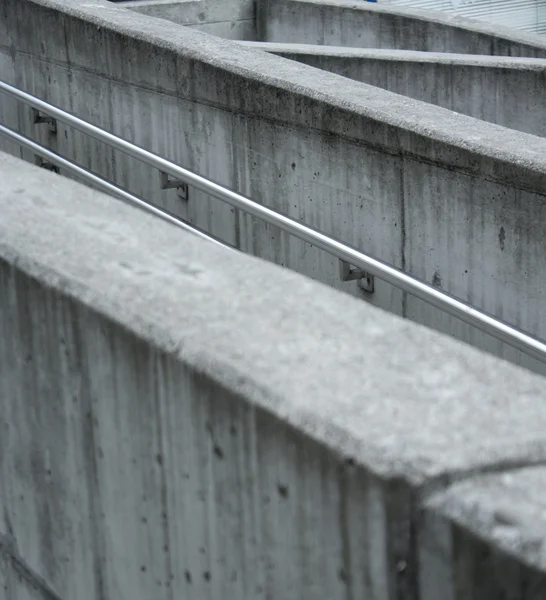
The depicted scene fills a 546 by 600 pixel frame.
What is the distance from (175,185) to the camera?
20.5ft

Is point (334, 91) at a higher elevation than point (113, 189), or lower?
higher

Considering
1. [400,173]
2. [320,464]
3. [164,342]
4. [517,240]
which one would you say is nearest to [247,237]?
[400,173]

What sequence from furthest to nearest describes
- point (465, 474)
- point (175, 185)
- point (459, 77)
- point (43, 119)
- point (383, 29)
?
point (383, 29)
point (459, 77)
point (43, 119)
point (175, 185)
point (465, 474)

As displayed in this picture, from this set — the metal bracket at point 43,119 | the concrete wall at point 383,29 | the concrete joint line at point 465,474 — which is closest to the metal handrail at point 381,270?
the concrete joint line at point 465,474

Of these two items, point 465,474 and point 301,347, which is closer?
point 465,474

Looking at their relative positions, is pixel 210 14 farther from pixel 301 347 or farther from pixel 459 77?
pixel 301 347

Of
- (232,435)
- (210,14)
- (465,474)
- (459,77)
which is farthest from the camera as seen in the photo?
(210,14)

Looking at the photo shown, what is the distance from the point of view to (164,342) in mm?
2389

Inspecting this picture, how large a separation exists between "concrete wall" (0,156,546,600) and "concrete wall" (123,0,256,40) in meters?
9.05

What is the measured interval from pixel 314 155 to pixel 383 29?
21.1 ft

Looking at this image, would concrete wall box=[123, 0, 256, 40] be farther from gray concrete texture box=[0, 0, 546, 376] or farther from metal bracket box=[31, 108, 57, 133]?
metal bracket box=[31, 108, 57, 133]

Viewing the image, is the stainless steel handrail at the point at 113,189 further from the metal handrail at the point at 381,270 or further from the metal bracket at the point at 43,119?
the metal bracket at the point at 43,119

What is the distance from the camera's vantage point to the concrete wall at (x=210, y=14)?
12.0 metres

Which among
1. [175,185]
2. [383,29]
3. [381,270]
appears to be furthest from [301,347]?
[383,29]
